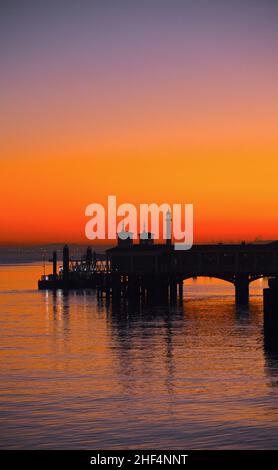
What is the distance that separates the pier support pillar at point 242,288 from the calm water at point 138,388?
65293 millimetres

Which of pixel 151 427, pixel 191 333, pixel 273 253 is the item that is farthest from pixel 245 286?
pixel 151 427

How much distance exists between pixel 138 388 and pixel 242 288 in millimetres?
115538

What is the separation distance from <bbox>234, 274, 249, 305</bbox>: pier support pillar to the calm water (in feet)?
214

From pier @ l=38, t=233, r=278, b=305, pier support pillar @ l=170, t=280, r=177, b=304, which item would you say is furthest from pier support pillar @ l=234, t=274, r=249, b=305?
pier support pillar @ l=170, t=280, r=177, b=304

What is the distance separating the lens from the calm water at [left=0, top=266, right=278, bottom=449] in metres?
42.2

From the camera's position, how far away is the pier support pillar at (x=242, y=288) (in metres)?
169

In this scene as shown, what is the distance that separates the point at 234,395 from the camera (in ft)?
174

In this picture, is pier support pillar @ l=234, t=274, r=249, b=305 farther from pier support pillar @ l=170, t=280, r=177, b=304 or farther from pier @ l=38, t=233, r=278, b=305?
pier support pillar @ l=170, t=280, r=177, b=304

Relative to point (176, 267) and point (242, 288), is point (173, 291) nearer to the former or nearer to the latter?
point (176, 267)

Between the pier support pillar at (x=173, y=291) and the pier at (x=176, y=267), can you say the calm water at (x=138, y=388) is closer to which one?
the pier at (x=176, y=267)

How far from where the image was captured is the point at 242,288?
16988cm

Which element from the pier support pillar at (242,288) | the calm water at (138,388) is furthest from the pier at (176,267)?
the calm water at (138,388)

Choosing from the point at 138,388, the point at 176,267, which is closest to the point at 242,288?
the point at 176,267
